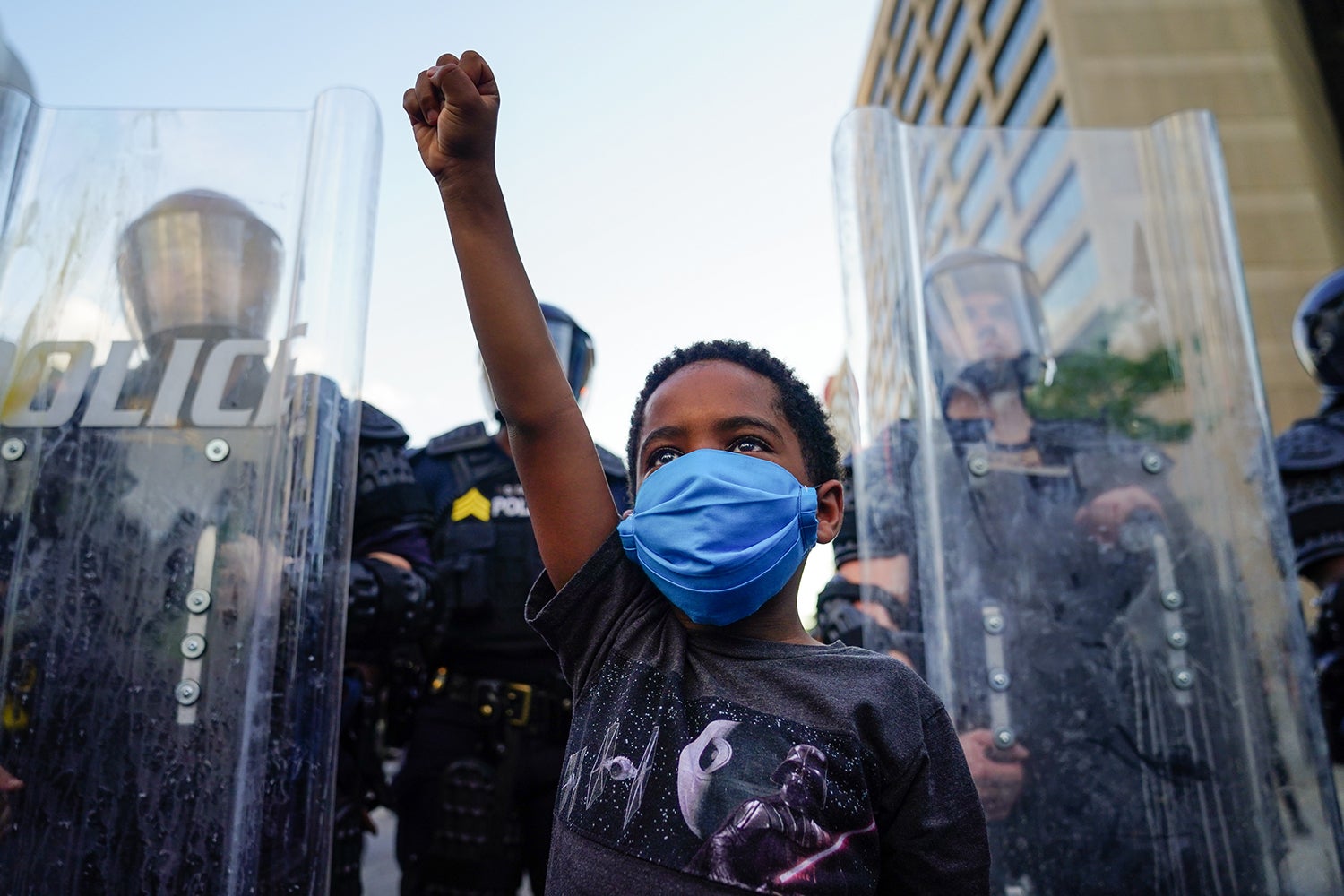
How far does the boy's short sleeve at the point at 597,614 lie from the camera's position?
1.33 meters

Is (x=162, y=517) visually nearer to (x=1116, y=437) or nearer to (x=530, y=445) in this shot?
(x=530, y=445)

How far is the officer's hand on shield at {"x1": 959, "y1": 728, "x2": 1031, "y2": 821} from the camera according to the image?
2062 mm

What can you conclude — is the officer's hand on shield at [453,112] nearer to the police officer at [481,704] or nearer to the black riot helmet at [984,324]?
the black riot helmet at [984,324]

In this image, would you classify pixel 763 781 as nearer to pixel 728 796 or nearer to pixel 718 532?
pixel 728 796

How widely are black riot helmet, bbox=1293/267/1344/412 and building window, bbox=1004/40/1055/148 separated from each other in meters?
20.3

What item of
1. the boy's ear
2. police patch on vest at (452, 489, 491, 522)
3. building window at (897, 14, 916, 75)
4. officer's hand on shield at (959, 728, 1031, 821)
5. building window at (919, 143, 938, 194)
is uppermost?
building window at (897, 14, 916, 75)

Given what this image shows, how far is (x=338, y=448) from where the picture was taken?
1932 millimetres

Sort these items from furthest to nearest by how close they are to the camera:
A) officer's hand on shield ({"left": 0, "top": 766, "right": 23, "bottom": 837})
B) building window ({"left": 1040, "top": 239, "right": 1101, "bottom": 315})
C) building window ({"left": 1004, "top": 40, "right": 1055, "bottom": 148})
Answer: building window ({"left": 1004, "top": 40, "right": 1055, "bottom": 148})
building window ({"left": 1040, "top": 239, "right": 1101, "bottom": 315})
officer's hand on shield ({"left": 0, "top": 766, "right": 23, "bottom": 837})

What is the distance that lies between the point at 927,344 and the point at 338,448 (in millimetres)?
1524

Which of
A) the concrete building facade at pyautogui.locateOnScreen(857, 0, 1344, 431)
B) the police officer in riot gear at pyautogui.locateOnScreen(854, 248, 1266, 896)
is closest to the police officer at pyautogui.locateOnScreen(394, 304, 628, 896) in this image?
the police officer in riot gear at pyautogui.locateOnScreen(854, 248, 1266, 896)

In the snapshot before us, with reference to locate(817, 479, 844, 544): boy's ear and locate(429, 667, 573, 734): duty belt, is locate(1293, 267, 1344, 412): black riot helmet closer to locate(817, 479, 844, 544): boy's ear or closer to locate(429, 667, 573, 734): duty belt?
locate(817, 479, 844, 544): boy's ear

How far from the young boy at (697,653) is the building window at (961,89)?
3054cm

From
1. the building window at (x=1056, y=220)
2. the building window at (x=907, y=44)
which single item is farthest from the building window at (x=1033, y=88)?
the building window at (x=1056, y=220)

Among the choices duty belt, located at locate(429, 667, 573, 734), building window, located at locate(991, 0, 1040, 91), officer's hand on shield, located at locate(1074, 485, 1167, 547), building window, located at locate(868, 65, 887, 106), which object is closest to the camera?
officer's hand on shield, located at locate(1074, 485, 1167, 547)
